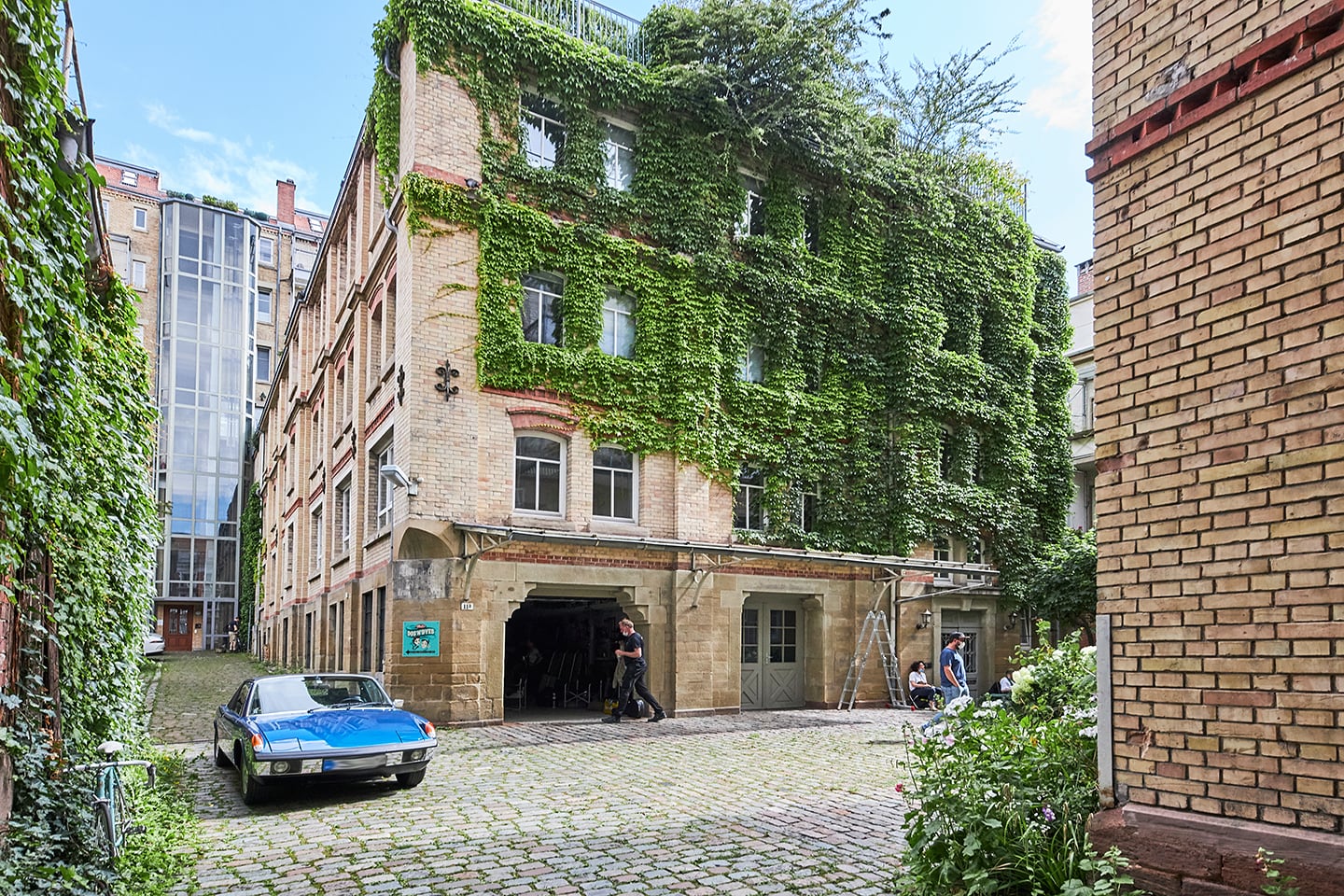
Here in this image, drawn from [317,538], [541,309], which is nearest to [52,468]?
[541,309]

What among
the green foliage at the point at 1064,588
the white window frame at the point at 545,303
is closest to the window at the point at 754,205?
the white window frame at the point at 545,303

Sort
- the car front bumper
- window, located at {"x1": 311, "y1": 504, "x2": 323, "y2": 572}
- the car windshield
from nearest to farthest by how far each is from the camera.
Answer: the car front bumper, the car windshield, window, located at {"x1": 311, "y1": 504, "x2": 323, "y2": 572}

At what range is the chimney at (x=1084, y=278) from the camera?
112 ft

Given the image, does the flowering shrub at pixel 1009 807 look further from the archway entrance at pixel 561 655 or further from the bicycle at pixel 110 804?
the archway entrance at pixel 561 655

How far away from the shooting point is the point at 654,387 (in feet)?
66.1

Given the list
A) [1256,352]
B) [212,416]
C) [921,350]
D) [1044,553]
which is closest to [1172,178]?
[1256,352]

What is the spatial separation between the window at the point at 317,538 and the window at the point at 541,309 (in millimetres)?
12099

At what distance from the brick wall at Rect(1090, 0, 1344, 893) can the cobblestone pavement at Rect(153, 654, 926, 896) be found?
2.65 meters

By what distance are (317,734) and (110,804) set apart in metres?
3.40

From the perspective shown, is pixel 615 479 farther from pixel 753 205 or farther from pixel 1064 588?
pixel 1064 588

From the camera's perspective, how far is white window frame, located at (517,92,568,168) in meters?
19.7

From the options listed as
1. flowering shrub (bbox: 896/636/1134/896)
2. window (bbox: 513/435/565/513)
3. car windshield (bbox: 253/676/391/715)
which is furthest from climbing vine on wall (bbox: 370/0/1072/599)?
flowering shrub (bbox: 896/636/1134/896)

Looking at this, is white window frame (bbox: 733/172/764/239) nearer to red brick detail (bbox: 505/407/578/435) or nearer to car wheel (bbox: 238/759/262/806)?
red brick detail (bbox: 505/407/578/435)

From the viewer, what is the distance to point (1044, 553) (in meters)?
25.1
